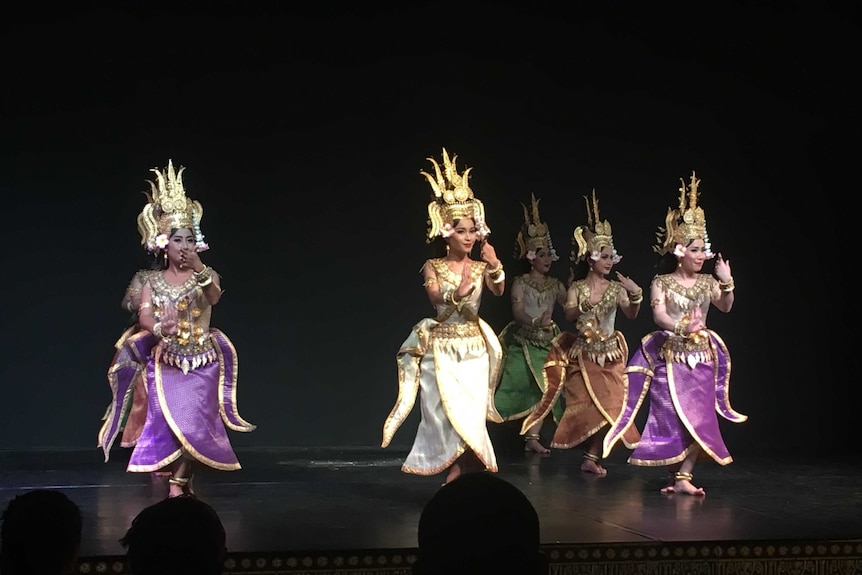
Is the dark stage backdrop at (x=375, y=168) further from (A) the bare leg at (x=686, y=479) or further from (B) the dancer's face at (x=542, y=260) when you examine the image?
(A) the bare leg at (x=686, y=479)

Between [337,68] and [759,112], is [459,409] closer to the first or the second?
[337,68]

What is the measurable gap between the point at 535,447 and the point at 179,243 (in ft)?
10.7

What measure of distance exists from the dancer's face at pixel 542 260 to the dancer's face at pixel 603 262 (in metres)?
0.76

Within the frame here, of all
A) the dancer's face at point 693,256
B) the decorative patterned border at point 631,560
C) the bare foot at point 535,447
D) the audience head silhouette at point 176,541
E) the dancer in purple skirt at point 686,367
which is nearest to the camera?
the audience head silhouette at point 176,541

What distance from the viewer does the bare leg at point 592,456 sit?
671cm

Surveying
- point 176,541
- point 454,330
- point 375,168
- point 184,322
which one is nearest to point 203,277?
point 184,322

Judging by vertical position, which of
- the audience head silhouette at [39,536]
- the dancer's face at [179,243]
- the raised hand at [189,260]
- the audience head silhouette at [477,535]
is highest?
the dancer's face at [179,243]

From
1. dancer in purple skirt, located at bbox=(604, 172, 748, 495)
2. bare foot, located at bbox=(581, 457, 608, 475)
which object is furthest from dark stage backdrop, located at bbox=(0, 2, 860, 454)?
dancer in purple skirt, located at bbox=(604, 172, 748, 495)

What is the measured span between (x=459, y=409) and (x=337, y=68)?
3.16 metres

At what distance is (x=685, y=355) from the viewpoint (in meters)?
5.83

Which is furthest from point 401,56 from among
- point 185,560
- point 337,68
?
point 185,560

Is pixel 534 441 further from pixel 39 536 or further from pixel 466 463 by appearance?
pixel 39 536

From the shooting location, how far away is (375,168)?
7.88 metres

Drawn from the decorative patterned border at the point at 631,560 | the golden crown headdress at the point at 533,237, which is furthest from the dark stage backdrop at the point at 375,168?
the decorative patterned border at the point at 631,560
